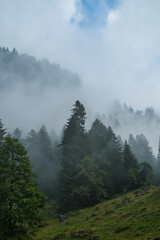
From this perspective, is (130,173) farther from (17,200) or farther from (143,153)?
(143,153)

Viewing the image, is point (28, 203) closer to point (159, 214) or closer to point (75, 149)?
point (159, 214)

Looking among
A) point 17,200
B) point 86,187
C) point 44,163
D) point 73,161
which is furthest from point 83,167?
point 44,163

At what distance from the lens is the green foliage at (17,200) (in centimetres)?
1742

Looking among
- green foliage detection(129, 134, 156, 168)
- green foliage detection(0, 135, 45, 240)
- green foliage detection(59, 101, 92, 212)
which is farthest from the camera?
green foliage detection(129, 134, 156, 168)

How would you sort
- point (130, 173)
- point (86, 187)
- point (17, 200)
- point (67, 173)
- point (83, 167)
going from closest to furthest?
point (17, 200)
point (86, 187)
point (83, 167)
point (67, 173)
point (130, 173)

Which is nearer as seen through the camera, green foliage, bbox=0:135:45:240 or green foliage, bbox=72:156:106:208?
green foliage, bbox=0:135:45:240

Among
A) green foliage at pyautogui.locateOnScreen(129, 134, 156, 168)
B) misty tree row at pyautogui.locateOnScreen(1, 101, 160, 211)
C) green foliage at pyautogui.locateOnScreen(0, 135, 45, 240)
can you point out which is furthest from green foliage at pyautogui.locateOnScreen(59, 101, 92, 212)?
green foliage at pyautogui.locateOnScreen(129, 134, 156, 168)

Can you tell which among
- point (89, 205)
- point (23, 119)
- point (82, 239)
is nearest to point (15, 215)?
point (82, 239)

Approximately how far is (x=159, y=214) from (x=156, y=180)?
55.1 m

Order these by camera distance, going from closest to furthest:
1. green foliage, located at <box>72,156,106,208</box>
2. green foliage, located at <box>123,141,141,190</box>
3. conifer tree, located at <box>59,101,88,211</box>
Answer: green foliage, located at <box>72,156,106,208</box>, conifer tree, located at <box>59,101,88,211</box>, green foliage, located at <box>123,141,141,190</box>

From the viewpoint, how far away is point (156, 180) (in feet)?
224

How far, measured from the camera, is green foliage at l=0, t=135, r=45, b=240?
17.4 metres

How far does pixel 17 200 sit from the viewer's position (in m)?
17.9

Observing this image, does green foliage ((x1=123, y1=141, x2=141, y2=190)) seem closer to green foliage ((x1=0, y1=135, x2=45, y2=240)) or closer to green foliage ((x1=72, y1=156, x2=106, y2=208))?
green foliage ((x1=72, y1=156, x2=106, y2=208))
